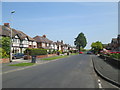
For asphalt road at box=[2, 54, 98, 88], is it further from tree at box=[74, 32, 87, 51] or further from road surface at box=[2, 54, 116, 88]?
tree at box=[74, 32, 87, 51]

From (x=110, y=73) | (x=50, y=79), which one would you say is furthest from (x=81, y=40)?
(x=50, y=79)

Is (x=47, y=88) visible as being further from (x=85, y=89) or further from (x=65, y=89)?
(x=85, y=89)

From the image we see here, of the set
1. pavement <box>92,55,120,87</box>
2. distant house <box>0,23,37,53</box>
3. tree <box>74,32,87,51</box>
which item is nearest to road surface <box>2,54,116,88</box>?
pavement <box>92,55,120,87</box>

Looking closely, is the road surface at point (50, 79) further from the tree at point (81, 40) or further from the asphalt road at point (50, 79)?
the tree at point (81, 40)

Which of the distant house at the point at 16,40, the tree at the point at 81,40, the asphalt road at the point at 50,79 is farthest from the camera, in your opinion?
the tree at the point at 81,40

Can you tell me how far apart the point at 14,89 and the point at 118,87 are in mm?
5390

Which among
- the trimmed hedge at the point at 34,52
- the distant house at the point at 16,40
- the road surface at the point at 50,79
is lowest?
the road surface at the point at 50,79

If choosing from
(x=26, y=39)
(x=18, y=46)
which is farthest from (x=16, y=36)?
(x=26, y=39)

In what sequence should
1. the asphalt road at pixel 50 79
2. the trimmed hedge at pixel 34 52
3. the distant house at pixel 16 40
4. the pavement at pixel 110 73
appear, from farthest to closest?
the distant house at pixel 16 40 → the trimmed hedge at pixel 34 52 → the pavement at pixel 110 73 → the asphalt road at pixel 50 79

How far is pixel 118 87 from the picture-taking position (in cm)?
821

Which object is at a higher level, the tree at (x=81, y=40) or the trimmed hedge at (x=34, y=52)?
the tree at (x=81, y=40)

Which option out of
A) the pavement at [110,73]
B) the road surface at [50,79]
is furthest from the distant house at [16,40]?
the pavement at [110,73]

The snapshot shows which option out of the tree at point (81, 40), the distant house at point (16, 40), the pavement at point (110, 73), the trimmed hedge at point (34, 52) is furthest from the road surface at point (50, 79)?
the tree at point (81, 40)

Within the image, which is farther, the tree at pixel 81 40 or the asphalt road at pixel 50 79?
the tree at pixel 81 40
